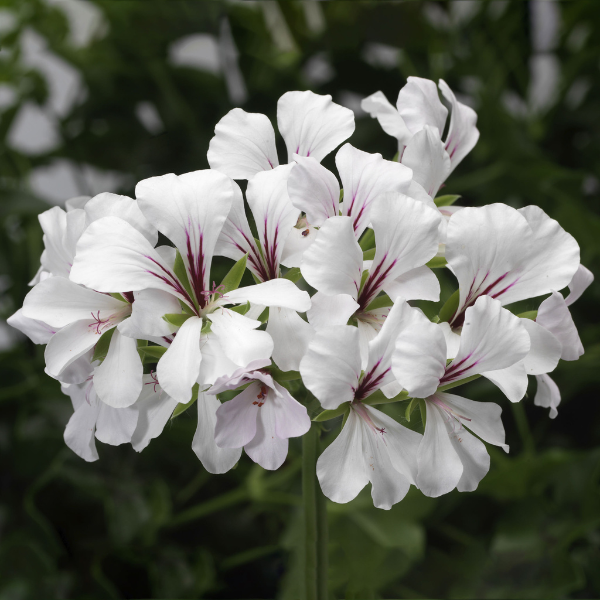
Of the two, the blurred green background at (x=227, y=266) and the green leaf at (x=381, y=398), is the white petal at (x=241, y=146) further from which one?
the blurred green background at (x=227, y=266)

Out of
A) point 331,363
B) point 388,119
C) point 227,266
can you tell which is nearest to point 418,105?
point 388,119

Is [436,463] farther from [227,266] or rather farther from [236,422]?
[227,266]

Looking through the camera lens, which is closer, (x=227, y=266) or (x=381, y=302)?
(x=381, y=302)

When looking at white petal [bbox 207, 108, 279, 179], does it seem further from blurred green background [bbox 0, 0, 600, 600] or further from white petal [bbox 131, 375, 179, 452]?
blurred green background [bbox 0, 0, 600, 600]

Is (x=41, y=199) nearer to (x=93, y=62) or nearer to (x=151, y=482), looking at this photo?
(x=93, y=62)

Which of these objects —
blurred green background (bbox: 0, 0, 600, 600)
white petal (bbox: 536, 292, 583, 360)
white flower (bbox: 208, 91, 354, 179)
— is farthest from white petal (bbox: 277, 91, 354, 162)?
blurred green background (bbox: 0, 0, 600, 600)

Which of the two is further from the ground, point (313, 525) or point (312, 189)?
point (312, 189)
